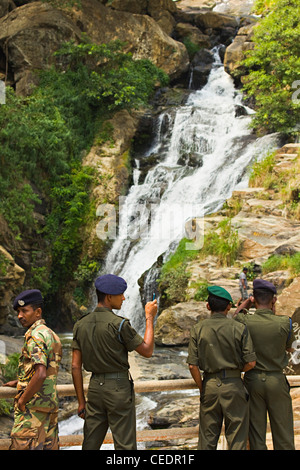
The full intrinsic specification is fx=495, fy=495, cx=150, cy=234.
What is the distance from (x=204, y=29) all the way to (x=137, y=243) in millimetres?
18809

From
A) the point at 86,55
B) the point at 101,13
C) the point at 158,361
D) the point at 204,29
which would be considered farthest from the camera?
the point at 204,29

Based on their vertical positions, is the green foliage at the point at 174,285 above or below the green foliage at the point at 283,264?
below

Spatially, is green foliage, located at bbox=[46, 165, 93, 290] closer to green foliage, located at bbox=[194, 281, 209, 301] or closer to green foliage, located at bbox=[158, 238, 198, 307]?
green foliage, located at bbox=[158, 238, 198, 307]

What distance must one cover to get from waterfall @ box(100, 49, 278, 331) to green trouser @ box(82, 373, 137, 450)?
444 inches

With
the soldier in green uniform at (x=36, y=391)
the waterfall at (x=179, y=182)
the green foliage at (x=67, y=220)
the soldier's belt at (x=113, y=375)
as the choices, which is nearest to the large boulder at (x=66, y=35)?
the waterfall at (x=179, y=182)

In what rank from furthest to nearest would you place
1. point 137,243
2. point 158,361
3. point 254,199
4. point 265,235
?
point 137,243, point 254,199, point 265,235, point 158,361

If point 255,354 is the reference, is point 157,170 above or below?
above

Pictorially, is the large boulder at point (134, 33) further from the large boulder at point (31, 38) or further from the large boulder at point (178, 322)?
the large boulder at point (178, 322)

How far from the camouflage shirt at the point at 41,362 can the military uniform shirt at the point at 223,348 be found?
3.70 ft

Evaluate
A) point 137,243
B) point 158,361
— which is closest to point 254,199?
point 137,243

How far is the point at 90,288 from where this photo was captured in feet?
59.9

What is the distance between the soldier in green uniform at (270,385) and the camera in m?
4.14

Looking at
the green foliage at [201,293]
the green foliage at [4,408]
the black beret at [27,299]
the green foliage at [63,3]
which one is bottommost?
the green foliage at [4,408]
